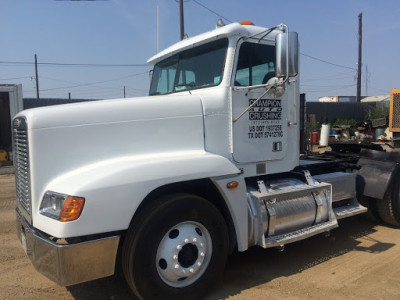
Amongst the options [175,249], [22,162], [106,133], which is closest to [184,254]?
[175,249]

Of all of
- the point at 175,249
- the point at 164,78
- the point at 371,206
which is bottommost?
the point at 371,206

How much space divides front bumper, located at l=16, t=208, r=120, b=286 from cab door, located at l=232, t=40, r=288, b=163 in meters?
1.71

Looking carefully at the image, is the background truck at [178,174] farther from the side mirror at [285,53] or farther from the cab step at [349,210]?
the cab step at [349,210]

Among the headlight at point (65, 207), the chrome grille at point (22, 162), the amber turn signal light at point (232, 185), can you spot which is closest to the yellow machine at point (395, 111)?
the amber turn signal light at point (232, 185)

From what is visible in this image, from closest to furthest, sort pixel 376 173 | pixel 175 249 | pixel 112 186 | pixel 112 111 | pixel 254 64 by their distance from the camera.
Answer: pixel 112 186 → pixel 175 249 → pixel 112 111 → pixel 254 64 → pixel 376 173

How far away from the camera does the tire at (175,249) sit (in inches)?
117

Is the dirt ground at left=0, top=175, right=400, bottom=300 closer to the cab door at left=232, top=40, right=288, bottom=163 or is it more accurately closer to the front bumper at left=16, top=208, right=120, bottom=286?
the front bumper at left=16, top=208, right=120, bottom=286

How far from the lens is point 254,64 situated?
4051 millimetres

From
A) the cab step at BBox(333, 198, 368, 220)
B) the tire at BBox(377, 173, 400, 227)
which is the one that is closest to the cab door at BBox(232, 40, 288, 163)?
the cab step at BBox(333, 198, 368, 220)

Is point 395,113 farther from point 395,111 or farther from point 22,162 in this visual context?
point 22,162

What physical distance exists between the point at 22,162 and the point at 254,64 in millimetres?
2627

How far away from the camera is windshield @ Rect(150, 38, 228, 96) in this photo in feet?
12.9

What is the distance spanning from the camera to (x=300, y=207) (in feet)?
13.6

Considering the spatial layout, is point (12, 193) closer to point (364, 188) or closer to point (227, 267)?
point (227, 267)
